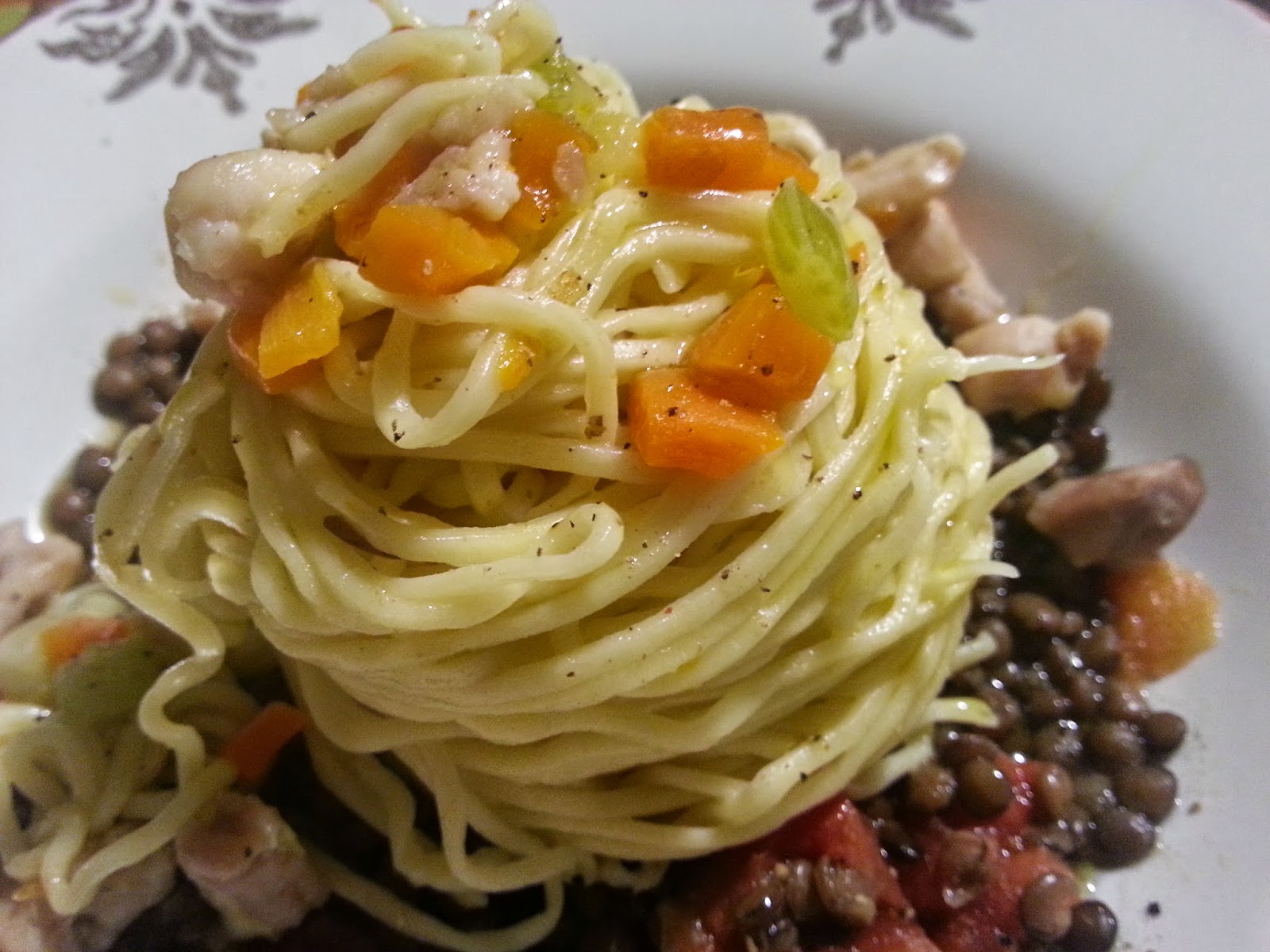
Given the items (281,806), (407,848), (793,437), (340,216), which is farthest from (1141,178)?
(281,806)

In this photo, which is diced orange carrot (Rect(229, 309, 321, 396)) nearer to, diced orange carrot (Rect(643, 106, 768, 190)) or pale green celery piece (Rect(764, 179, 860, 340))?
diced orange carrot (Rect(643, 106, 768, 190))

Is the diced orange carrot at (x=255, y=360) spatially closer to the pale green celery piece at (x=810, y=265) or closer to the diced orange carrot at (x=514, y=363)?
the diced orange carrot at (x=514, y=363)

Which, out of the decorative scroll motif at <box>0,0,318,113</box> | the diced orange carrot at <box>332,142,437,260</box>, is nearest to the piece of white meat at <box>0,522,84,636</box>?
the decorative scroll motif at <box>0,0,318,113</box>

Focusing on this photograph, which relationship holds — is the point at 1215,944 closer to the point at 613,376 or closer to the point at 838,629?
the point at 838,629

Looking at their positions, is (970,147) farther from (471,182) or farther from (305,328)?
(305,328)

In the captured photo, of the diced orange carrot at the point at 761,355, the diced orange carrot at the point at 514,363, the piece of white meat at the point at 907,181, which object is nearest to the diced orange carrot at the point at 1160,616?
the piece of white meat at the point at 907,181

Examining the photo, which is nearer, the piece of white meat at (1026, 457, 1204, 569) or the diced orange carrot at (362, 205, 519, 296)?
the diced orange carrot at (362, 205, 519, 296)
